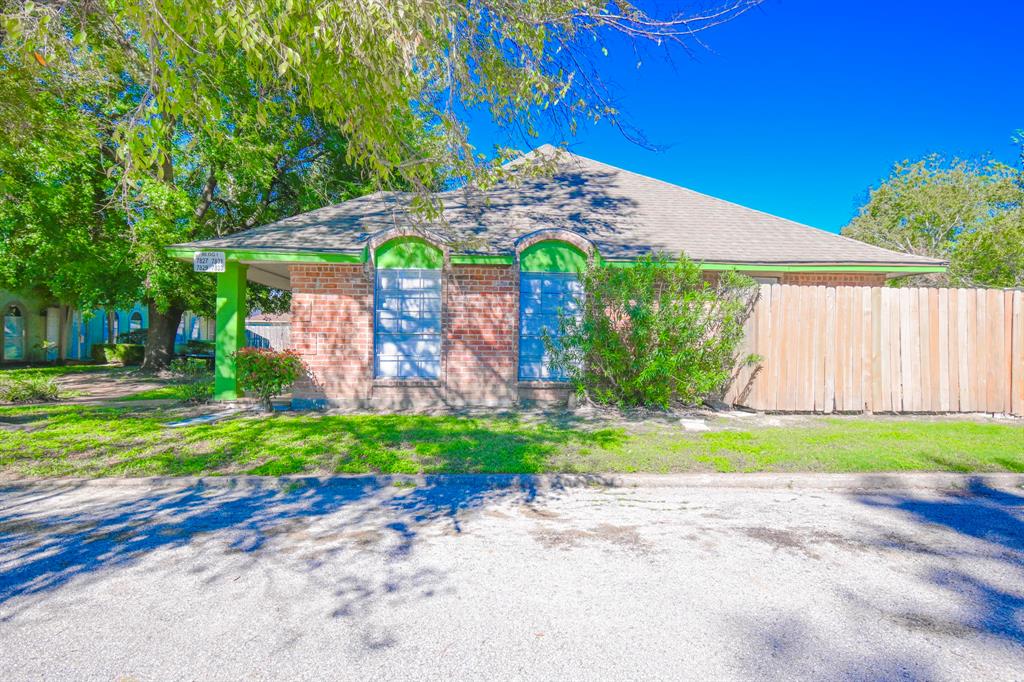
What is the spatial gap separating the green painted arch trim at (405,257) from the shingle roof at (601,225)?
0.40 m

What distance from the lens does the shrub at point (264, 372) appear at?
30.9ft

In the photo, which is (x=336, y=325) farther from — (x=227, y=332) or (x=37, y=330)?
(x=37, y=330)

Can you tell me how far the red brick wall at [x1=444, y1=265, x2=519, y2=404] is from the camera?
1046 centimetres

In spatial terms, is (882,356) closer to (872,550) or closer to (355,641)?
(872,550)

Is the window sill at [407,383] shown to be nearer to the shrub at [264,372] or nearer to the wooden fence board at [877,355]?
the shrub at [264,372]

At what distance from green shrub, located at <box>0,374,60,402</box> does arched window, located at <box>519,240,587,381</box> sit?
30.0 ft

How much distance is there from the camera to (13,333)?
22734 millimetres

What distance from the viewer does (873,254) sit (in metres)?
11.1

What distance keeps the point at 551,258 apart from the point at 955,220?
2643 centimetres

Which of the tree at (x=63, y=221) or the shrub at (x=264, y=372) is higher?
the tree at (x=63, y=221)

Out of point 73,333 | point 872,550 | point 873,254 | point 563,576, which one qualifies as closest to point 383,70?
point 563,576

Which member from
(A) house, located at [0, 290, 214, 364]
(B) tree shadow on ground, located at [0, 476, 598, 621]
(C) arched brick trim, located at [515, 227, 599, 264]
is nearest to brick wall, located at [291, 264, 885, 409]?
(C) arched brick trim, located at [515, 227, 599, 264]

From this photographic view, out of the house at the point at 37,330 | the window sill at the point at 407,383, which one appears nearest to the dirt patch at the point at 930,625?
the window sill at the point at 407,383

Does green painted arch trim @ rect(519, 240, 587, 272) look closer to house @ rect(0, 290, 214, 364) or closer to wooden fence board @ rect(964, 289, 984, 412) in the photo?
wooden fence board @ rect(964, 289, 984, 412)
